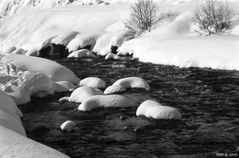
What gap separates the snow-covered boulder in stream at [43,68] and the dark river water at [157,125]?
2281 mm

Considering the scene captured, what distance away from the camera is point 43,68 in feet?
80.4

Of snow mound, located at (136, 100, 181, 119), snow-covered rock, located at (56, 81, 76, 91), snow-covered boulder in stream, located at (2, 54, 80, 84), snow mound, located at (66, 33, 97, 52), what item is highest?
snow mound, located at (66, 33, 97, 52)

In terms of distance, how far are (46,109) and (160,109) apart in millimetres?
5002

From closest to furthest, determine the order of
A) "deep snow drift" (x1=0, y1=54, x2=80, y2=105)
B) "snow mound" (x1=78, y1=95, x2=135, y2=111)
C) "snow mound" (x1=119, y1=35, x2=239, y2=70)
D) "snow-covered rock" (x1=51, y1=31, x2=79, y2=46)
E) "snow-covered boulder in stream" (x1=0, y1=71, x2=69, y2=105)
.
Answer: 1. "snow mound" (x1=78, y1=95, x2=135, y2=111)
2. "snow-covered boulder in stream" (x1=0, y1=71, x2=69, y2=105)
3. "deep snow drift" (x1=0, y1=54, x2=80, y2=105)
4. "snow mound" (x1=119, y1=35, x2=239, y2=70)
5. "snow-covered rock" (x1=51, y1=31, x2=79, y2=46)

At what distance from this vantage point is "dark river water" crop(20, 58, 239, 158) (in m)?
13.2

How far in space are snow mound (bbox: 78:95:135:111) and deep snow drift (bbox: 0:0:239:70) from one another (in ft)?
29.7

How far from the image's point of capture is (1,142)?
35.0 feet

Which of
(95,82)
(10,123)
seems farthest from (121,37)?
A: (10,123)

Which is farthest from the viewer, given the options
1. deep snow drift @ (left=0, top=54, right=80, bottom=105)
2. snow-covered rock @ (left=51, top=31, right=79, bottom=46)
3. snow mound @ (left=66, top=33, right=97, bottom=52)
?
snow-covered rock @ (left=51, top=31, right=79, bottom=46)

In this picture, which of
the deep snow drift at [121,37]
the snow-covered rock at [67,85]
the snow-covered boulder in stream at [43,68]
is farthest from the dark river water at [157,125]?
the deep snow drift at [121,37]

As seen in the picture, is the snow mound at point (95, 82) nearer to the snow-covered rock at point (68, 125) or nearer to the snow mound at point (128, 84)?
the snow mound at point (128, 84)

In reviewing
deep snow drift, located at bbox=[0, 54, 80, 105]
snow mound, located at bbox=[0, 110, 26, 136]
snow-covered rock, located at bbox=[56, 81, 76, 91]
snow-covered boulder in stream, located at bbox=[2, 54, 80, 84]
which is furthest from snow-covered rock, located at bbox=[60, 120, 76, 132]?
snow-covered boulder in stream, located at bbox=[2, 54, 80, 84]

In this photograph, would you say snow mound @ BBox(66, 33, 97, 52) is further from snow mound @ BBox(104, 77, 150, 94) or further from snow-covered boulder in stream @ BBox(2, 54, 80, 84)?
snow mound @ BBox(104, 77, 150, 94)

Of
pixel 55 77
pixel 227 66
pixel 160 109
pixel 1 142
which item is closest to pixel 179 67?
pixel 227 66
